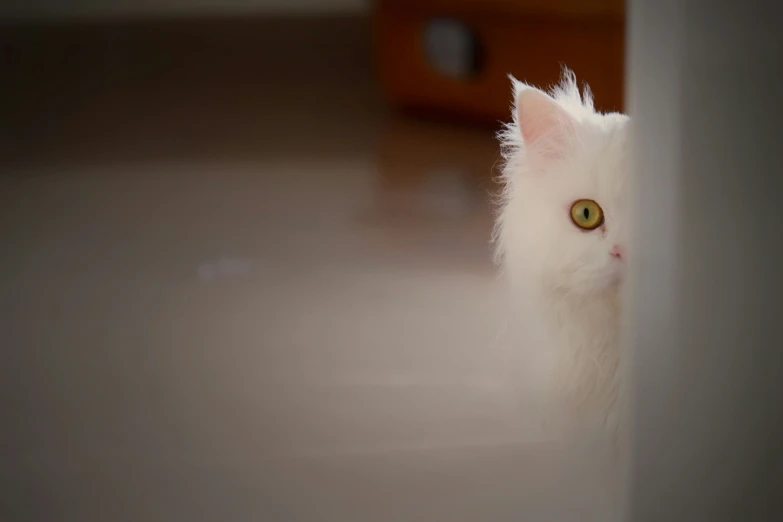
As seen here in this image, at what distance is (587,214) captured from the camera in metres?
0.69

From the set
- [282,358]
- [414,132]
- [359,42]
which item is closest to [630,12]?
[282,358]

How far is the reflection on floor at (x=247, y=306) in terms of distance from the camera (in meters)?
0.77

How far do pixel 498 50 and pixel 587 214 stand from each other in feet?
2.82

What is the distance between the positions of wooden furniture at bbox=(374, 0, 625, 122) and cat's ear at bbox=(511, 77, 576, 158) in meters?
0.25

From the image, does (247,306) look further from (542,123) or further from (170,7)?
(170,7)

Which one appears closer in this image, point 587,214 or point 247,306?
point 587,214

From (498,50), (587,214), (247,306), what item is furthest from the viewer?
(498,50)

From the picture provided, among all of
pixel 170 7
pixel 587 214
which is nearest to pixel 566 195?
pixel 587 214

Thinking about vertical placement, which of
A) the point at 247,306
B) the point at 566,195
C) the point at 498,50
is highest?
the point at 498,50

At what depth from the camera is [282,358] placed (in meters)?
1.02

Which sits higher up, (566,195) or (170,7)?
(170,7)

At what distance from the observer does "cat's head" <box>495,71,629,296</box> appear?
2.17ft

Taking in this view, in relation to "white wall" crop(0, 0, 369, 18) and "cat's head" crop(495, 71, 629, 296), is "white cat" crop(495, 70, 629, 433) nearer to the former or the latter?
"cat's head" crop(495, 71, 629, 296)

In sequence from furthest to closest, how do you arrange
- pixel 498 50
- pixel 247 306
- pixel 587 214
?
pixel 498 50 < pixel 247 306 < pixel 587 214
